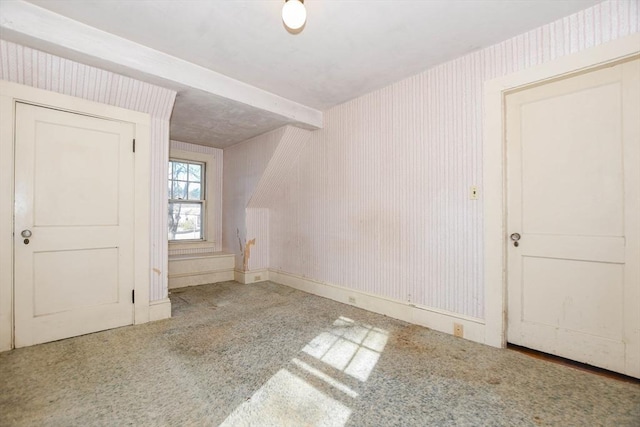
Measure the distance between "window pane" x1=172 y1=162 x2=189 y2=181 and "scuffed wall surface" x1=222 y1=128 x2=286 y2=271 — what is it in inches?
25.0

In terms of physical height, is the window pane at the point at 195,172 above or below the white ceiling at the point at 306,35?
below

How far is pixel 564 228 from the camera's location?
212cm

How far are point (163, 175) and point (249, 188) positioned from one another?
157 cm

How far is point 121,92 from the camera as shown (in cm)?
259

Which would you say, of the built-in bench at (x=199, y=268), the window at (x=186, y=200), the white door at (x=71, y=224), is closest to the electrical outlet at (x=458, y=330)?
the white door at (x=71, y=224)

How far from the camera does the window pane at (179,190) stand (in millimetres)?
4703

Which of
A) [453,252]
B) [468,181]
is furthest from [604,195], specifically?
[453,252]

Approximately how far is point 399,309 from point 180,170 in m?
4.07

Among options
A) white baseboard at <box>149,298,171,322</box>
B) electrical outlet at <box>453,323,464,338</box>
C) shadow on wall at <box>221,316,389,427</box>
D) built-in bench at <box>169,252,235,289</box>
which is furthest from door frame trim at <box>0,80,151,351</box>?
electrical outlet at <box>453,323,464,338</box>

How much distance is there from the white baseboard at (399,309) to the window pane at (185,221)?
2.07m

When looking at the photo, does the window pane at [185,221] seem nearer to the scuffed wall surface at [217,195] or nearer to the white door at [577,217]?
the scuffed wall surface at [217,195]

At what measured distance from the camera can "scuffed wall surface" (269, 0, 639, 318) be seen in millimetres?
2229

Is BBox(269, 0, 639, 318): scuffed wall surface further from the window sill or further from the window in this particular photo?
the window

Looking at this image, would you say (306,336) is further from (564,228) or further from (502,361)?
(564,228)
